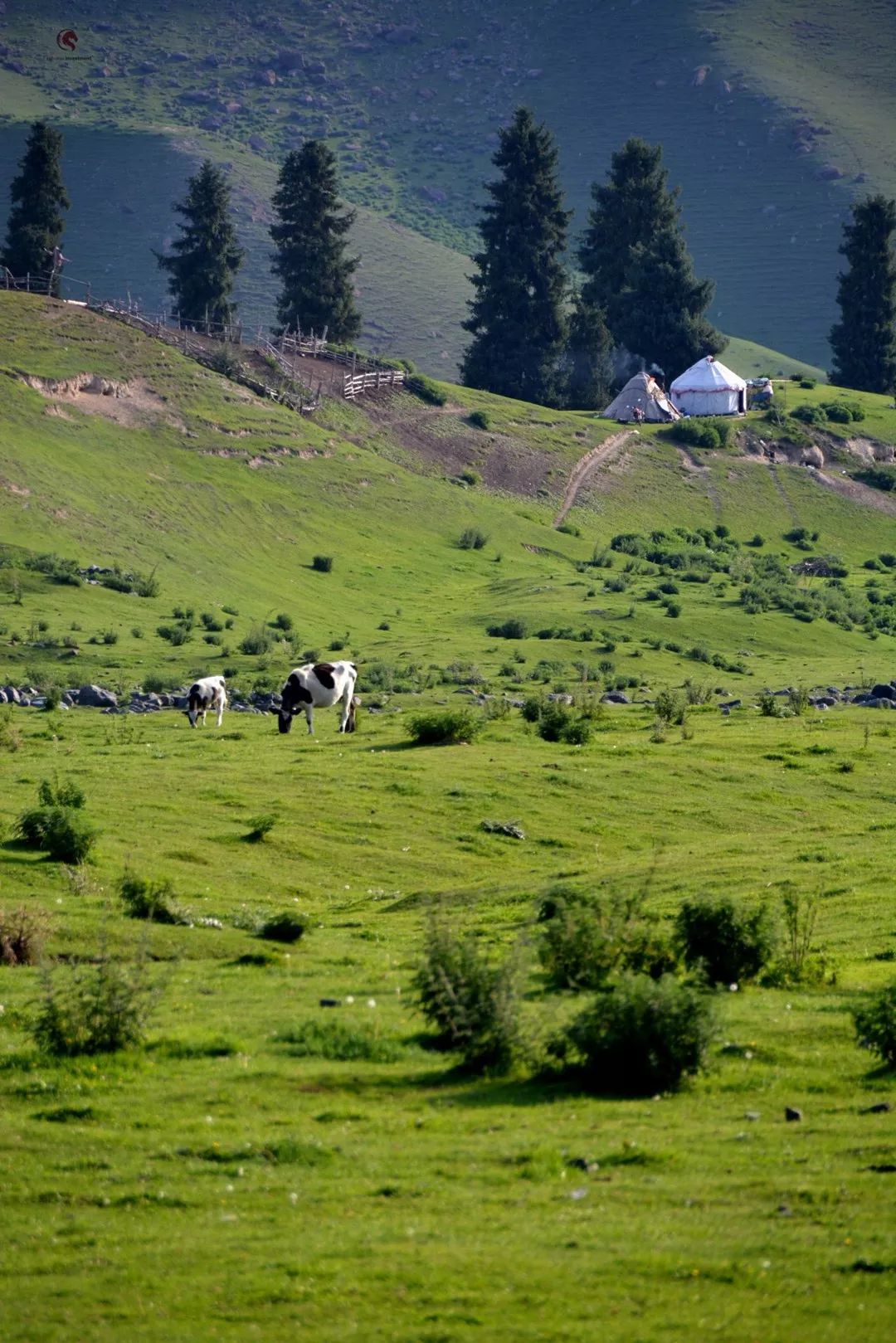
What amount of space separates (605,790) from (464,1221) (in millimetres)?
21906

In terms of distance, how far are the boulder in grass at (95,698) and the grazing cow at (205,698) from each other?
10.4ft

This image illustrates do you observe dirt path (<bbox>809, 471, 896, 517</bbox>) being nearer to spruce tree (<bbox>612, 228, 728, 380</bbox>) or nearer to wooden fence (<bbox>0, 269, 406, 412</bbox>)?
spruce tree (<bbox>612, 228, 728, 380</bbox>)

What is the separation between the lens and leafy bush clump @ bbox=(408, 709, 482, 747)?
127ft

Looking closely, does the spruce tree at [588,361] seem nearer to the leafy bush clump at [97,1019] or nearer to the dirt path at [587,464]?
the dirt path at [587,464]

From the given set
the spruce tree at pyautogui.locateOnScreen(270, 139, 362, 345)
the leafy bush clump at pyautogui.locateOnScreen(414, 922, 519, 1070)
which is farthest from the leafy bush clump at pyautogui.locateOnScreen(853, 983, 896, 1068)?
the spruce tree at pyautogui.locateOnScreen(270, 139, 362, 345)

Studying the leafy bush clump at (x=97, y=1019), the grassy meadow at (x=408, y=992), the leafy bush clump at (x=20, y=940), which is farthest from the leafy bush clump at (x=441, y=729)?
the leafy bush clump at (x=97, y=1019)

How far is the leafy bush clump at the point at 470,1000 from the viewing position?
16.2m

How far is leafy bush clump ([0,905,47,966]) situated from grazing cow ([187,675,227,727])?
21.6m

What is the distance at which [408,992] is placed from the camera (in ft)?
61.9

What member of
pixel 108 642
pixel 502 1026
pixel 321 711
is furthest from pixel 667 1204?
pixel 108 642

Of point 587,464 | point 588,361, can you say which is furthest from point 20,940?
point 588,361

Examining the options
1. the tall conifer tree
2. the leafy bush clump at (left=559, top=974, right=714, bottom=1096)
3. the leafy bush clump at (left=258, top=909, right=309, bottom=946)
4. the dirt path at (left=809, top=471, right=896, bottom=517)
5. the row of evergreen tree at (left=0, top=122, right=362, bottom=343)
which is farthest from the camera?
the tall conifer tree

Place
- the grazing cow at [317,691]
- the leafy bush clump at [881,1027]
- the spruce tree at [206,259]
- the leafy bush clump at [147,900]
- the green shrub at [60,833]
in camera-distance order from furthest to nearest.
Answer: the spruce tree at [206,259] < the grazing cow at [317,691] < the green shrub at [60,833] < the leafy bush clump at [147,900] < the leafy bush clump at [881,1027]

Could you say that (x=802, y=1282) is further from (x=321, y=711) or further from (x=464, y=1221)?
(x=321, y=711)
